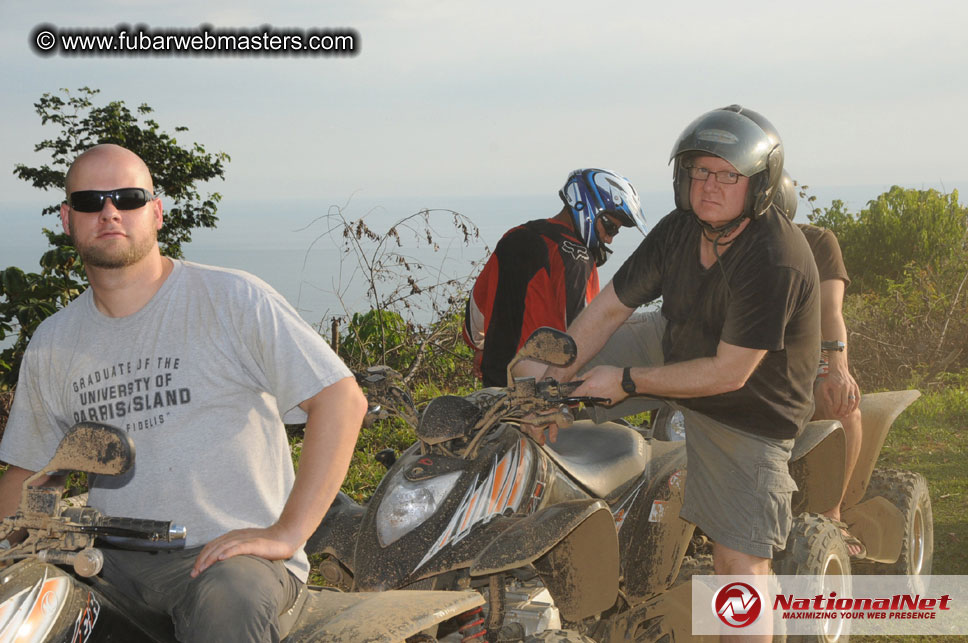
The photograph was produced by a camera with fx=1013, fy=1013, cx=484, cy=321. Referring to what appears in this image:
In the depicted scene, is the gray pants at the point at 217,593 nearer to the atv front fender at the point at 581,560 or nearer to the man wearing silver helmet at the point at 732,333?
the atv front fender at the point at 581,560

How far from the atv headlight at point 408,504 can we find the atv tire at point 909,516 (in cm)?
333

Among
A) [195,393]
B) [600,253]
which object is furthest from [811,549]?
[195,393]

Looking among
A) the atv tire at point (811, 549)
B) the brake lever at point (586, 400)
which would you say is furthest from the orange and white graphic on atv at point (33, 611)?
the atv tire at point (811, 549)

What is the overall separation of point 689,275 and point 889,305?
410 inches

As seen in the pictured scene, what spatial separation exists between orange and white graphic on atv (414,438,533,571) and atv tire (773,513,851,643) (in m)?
1.45

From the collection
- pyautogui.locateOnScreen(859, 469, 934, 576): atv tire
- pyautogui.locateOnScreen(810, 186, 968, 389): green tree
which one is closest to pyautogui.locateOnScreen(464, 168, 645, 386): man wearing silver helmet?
pyautogui.locateOnScreen(859, 469, 934, 576): atv tire

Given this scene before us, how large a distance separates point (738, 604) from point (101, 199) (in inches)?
108

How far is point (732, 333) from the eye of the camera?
3.71 metres

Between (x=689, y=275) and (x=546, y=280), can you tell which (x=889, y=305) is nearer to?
(x=546, y=280)

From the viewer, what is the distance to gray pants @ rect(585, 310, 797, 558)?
13.0 ft

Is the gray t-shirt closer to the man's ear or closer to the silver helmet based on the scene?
the man's ear

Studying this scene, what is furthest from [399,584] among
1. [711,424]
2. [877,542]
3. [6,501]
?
[877,542]

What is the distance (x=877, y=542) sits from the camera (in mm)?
5703

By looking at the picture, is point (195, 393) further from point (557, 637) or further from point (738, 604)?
point (738, 604)
